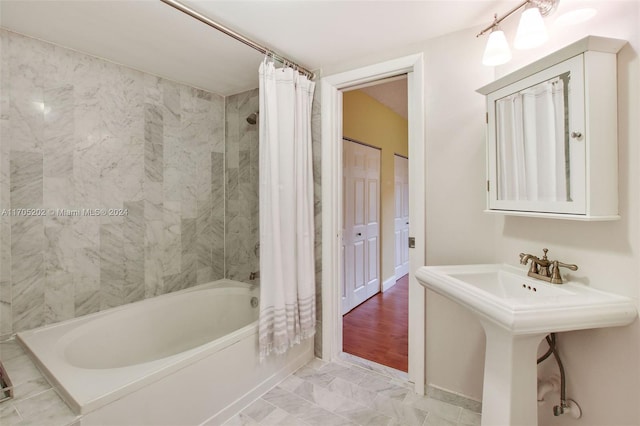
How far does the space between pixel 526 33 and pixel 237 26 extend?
1478 millimetres

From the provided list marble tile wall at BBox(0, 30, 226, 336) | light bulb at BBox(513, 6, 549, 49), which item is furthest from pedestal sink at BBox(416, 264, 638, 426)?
marble tile wall at BBox(0, 30, 226, 336)

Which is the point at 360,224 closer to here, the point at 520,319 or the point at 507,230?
the point at 507,230

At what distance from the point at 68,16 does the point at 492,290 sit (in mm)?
2709

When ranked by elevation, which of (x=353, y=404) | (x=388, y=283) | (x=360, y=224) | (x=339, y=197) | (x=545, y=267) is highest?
(x=339, y=197)

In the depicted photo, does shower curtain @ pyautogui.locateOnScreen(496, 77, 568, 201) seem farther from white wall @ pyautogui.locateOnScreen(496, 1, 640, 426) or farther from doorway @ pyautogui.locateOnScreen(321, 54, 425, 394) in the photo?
doorway @ pyautogui.locateOnScreen(321, 54, 425, 394)

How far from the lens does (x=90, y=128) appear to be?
2.00 meters

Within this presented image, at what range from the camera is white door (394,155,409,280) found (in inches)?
178

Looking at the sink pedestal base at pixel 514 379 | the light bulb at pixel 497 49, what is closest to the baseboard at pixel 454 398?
the sink pedestal base at pixel 514 379

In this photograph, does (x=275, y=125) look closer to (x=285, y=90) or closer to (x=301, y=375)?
(x=285, y=90)

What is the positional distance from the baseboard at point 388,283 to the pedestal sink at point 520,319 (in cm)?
259

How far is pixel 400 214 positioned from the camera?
4.70 m

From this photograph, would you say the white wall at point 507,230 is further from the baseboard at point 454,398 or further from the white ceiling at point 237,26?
the white ceiling at point 237,26

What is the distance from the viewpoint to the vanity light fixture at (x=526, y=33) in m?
1.23

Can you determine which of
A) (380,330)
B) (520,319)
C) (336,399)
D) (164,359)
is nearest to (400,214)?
(380,330)
